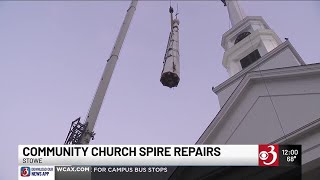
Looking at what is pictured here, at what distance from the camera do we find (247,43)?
94.2 ft

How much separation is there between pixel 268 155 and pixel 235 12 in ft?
99.0

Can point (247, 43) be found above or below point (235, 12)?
below

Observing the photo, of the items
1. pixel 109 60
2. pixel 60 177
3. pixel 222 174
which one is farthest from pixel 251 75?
pixel 60 177

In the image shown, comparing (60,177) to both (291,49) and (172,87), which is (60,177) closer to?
(172,87)

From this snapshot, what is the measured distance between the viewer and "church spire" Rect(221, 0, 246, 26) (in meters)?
37.1

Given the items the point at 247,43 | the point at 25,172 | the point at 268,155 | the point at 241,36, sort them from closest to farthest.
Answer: the point at 25,172, the point at 268,155, the point at 247,43, the point at 241,36

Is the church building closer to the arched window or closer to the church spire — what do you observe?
the arched window

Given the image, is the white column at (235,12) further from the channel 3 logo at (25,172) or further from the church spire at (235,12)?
the channel 3 logo at (25,172)

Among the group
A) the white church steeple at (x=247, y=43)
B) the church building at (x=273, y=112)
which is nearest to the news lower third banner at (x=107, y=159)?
the church building at (x=273, y=112)

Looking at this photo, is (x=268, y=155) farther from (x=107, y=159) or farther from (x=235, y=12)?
(x=235, y=12)

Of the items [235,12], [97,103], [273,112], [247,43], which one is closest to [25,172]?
[97,103]

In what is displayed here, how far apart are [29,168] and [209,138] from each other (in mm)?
12019

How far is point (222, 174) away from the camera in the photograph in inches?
601

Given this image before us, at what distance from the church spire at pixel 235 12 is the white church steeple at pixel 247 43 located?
4.91 meters
